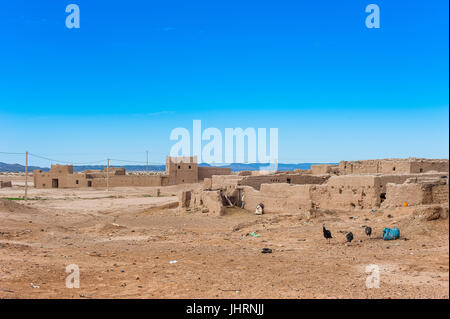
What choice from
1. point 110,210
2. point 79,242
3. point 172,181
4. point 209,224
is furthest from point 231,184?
point 172,181

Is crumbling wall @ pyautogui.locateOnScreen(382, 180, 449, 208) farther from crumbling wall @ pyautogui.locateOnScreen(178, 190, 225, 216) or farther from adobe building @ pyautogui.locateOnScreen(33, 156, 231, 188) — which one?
adobe building @ pyautogui.locateOnScreen(33, 156, 231, 188)

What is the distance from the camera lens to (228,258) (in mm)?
10344

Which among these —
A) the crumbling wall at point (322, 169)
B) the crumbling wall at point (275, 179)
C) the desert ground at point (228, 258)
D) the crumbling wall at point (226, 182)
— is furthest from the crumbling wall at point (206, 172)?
the desert ground at point (228, 258)

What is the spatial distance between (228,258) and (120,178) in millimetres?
34490

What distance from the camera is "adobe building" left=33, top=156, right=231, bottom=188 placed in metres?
42.7

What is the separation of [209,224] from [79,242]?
17.7 feet

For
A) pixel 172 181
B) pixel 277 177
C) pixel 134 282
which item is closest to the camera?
pixel 134 282

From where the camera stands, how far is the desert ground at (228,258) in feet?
24.5

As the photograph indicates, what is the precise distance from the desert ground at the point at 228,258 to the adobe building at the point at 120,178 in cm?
2440

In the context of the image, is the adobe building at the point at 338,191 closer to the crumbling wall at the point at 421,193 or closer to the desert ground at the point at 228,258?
the crumbling wall at the point at 421,193

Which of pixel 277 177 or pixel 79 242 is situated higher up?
pixel 277 177

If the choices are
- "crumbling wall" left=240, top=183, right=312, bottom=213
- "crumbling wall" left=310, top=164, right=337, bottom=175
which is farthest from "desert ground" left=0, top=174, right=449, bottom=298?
"crumbling wall" left=310, top=164, right=337, bottom=175
